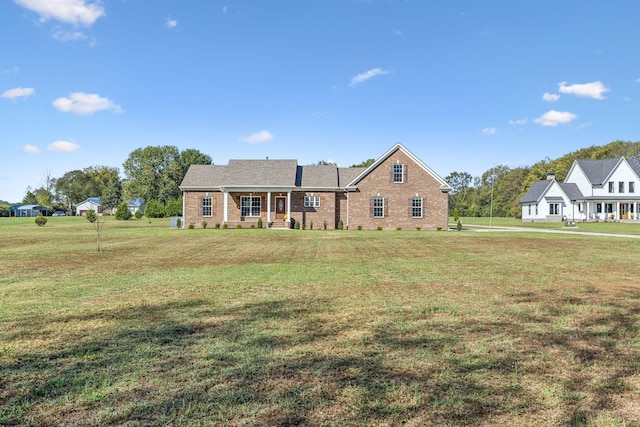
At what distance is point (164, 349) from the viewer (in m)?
4.48

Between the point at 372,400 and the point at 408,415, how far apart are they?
13.3 inches

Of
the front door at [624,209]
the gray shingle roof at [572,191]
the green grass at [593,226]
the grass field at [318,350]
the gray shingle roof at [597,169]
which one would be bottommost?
the grass field at [318,350]

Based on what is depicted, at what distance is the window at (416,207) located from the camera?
3219 cm

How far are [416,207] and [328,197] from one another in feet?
23.3

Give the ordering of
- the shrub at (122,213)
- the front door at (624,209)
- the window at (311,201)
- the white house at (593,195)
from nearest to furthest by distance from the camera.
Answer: the window at (311,201) → the white house at (593,195) → the front door at (624,209) → the shrub at (122,213)

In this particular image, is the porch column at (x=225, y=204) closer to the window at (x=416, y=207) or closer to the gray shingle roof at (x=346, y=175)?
the gray shingle roof at (x=346, y=175)

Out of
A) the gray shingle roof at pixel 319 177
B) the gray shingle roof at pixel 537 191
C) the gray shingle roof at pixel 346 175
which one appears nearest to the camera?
the gray shingle roof at pixel 319 177

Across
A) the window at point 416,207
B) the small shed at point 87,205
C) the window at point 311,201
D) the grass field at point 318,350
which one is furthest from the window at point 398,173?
the small shed at point 87,205

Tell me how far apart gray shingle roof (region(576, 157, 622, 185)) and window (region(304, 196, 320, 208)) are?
1545 inches

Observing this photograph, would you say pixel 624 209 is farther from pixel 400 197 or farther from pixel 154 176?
pixel 154 176

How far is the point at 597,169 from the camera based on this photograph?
5225 cm

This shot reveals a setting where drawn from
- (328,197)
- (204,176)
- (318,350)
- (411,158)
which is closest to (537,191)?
(411,158)

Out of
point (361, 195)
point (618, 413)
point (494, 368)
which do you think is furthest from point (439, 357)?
point (361, 195)

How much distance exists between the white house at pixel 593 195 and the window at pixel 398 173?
3048 centimetres
